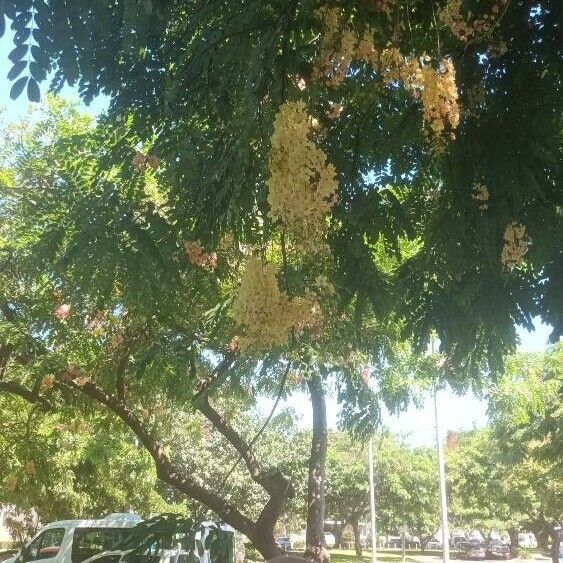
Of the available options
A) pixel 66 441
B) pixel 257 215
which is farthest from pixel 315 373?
pixel 66 441

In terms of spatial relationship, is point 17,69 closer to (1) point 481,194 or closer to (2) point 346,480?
(1) point 481,194

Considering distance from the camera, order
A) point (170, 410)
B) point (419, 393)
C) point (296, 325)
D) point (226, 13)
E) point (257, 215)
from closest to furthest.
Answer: point (296, 325) → point (226, 13) → point (257, 215) → point (419, 393) → point (170, 410)

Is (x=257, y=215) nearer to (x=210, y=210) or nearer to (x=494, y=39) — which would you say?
(x=210, y=210)

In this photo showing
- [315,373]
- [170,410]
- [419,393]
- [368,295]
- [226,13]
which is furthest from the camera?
[170,410]

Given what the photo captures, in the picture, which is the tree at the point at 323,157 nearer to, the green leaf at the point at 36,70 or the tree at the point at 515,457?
the green leaf at the point at 36,70

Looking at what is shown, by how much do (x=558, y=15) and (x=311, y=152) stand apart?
2.40 metres

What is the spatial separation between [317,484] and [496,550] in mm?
36760

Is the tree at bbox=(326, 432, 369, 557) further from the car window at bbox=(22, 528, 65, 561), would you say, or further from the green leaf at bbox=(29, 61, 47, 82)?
the green leaf at bbox=(29, 61, 47, 82)

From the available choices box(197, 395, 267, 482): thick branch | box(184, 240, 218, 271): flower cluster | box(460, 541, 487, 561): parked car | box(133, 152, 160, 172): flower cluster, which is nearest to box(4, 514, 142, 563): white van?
box(197, 395, 267, 482): thick branch

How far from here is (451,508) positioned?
39.6 m

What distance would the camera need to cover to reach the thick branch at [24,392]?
10352 mm

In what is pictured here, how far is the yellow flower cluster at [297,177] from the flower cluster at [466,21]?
1.35 meters

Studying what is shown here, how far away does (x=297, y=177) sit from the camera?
7.48 feet

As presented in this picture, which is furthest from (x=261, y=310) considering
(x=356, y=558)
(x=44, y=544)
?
(x=356, y=558)
